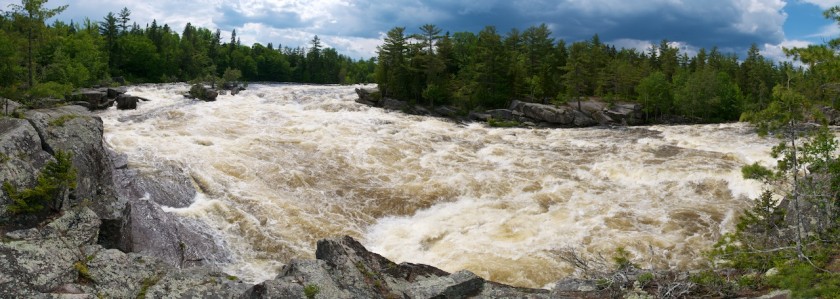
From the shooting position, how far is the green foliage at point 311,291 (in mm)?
8016

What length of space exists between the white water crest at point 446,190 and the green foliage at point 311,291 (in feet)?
25.4

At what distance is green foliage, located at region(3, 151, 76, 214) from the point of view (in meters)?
11.1

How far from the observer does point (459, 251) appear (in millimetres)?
17891

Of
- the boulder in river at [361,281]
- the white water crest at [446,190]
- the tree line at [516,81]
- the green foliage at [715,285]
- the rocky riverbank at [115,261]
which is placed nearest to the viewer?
the rocky riverbank at [115,261]

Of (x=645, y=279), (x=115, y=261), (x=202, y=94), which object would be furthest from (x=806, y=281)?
(x=202, y=94)

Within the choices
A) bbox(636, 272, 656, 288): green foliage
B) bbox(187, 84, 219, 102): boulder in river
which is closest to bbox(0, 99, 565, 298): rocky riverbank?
bbox(636, 272, 656, 288): green foliage

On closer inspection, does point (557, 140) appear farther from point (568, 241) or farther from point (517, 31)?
point (517, 31)

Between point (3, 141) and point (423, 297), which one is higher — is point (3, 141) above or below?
above

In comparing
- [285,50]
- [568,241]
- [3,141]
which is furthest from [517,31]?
[285,50]

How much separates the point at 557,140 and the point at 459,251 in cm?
2525

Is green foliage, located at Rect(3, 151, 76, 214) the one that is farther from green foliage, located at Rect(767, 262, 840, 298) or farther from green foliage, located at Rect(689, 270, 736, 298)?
green foliage, located at Rect(767, 262, 840, 298)

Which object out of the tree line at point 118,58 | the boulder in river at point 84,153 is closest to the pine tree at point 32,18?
the tree line at point 118,58

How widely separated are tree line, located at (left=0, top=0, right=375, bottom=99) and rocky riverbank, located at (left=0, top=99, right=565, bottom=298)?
16.3 m

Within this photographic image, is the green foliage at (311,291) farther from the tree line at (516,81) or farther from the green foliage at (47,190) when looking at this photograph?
the tree line at (516,81)
